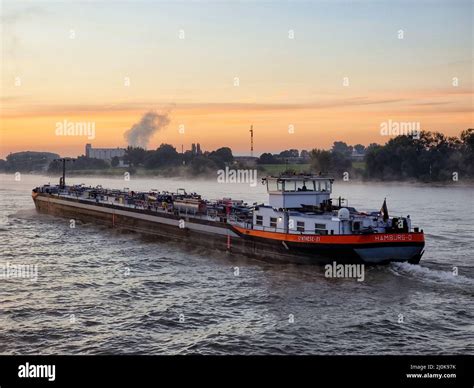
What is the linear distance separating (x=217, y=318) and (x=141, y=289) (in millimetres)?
6692

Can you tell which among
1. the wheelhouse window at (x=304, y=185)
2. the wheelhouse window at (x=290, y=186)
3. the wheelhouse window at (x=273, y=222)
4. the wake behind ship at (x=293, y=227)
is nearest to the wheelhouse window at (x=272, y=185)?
the wake behind ship at (x=293, y=227)

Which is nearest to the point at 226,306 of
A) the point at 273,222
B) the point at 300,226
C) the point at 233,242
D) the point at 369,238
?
the point at 369,238

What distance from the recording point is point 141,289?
28812 mm

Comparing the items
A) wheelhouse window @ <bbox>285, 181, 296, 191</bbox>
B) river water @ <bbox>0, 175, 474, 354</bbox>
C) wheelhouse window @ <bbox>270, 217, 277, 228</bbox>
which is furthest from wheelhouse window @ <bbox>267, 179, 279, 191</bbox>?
river water @ <bbox>0, 175, 474, 354</bbox>

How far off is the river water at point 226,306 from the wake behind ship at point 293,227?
2.93ft

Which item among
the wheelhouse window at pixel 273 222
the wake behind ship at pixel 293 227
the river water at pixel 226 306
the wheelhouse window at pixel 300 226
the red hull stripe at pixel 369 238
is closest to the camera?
the river water at pixel 226 306

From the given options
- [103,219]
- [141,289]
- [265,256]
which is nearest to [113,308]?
[141,289]

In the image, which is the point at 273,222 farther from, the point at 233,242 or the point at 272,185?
the point at 233,242

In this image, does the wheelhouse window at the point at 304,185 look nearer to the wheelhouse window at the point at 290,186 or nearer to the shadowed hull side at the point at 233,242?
the wheelhouse window at the point at 290,186

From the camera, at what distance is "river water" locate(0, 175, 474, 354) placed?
66.5ft

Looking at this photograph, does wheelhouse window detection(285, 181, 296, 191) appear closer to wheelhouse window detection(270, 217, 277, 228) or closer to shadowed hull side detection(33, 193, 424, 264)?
wheelhouse window detection(270, 217, 277, 228)

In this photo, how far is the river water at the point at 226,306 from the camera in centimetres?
2027
